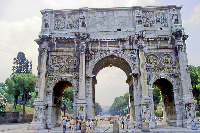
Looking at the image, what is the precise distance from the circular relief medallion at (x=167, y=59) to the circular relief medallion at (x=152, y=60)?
0.66 metres

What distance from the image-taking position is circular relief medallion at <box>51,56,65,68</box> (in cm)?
2122

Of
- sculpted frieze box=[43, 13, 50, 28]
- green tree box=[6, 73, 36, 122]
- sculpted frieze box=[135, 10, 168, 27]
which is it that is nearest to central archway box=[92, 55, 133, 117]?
sculpted frieze box=[135, 10, 168, 27]

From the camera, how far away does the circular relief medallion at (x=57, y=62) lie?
21.2 m

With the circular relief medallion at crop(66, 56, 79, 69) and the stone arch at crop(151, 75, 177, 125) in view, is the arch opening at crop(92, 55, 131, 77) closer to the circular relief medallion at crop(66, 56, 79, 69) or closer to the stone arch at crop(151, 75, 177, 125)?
the circular relief medallion at crop(66, 56, 79, 69)

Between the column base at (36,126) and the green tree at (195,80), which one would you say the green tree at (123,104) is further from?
the column base at (36,126)

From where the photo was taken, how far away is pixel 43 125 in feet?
61.3

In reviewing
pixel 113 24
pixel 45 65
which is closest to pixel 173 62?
pixel 113 24

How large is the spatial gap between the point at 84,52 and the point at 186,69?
11043mm

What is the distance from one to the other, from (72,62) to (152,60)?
8907mm

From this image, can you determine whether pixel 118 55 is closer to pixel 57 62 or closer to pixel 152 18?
pixel 152 18

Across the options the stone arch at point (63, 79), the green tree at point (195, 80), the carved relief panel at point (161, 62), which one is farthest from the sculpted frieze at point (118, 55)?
the green tree at point (195, 80)

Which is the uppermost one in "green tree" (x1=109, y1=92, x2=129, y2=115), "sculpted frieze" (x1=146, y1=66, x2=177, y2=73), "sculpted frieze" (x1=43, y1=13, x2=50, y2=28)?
"sculpted frieze" (x1=43, y1=13, x2=50, y2=28)

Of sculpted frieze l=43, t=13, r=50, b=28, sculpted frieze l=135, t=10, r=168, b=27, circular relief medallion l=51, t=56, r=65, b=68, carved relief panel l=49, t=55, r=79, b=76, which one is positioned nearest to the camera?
carved relief panel l=49, t=55, r=79, b=76

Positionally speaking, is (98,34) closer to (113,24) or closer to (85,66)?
(113,24)
